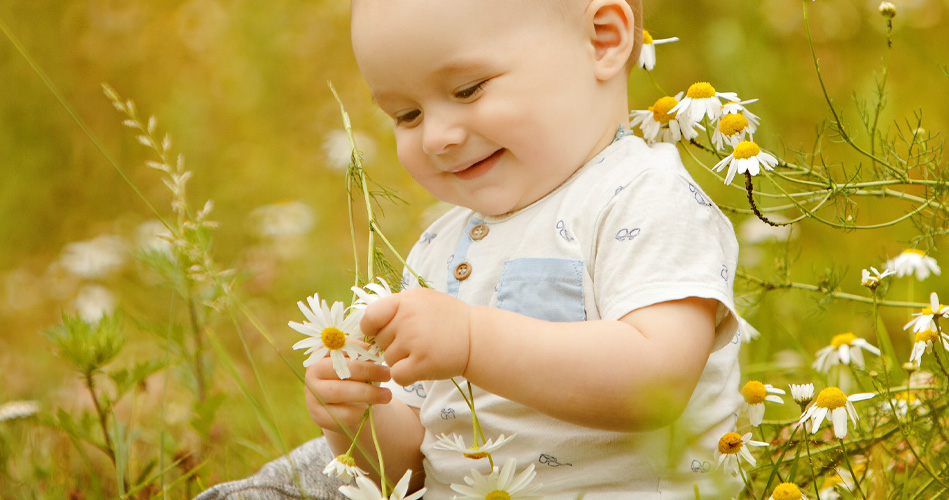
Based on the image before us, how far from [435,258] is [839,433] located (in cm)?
56

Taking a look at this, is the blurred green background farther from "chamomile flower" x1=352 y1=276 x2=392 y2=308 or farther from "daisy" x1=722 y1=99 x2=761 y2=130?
"chamomile flower" x1=352 y1=276 x2=392 y2=308

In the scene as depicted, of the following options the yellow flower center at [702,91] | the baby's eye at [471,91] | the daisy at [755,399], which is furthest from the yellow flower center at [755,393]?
the baby's eye at [471,91]

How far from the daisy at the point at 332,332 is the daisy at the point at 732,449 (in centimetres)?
40

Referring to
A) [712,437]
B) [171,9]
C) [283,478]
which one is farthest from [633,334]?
[171,9]

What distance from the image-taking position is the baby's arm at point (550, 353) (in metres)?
0.87

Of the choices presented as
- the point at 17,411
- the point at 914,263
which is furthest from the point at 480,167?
the point at 17,411

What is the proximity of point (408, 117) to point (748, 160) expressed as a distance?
0.41m

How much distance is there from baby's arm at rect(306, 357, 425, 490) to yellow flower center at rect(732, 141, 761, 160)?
0.48 metres

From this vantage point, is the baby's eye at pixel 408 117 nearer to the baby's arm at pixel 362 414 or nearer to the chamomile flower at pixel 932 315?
the baby's arm at pixel 362 414

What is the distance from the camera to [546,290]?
101 cm

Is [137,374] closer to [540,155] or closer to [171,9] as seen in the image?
[540,155]

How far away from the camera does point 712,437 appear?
1.05 meters

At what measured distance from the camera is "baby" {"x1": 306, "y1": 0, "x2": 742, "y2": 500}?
0.89 meters

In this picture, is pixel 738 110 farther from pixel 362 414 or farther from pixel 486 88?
pixel 362 414
